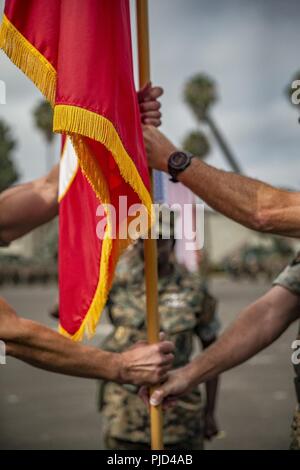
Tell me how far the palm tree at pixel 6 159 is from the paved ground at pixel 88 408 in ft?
197

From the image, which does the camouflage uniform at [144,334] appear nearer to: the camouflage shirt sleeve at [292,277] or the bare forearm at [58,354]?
the bare forearm at [58,354]

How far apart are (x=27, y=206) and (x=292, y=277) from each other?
138 cm

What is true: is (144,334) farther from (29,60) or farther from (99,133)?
(29,60)

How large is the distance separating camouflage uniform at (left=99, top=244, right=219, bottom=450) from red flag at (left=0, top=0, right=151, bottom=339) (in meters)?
0.83

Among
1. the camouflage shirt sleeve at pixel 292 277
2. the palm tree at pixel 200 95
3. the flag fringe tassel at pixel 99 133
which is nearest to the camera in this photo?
the flag fringe tassel at pixel 99 133

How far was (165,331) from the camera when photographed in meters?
3.96

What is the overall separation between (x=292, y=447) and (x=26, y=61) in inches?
74.8

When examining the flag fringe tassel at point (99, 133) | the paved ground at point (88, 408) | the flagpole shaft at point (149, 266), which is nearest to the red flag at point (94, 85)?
the flag fringe tassel at point (99, 133)

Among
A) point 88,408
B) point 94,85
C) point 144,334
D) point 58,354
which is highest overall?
point 94,85

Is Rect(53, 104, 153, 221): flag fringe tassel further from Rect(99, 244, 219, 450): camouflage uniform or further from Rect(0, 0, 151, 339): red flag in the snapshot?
Rect(99, 244, 219, 450): camouflage uniform

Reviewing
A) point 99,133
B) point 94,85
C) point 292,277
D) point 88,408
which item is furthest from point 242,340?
point 88,408

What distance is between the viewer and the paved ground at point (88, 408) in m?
6.20

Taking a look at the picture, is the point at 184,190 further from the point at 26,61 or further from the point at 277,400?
the point at 277,400

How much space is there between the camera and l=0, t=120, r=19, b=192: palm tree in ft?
226
